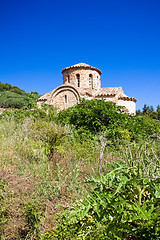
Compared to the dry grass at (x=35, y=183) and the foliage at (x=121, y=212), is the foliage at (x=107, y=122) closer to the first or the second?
the dry grass at (x=35, y=183)

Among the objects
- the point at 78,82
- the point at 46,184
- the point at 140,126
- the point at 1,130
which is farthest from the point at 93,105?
the point at 78,82

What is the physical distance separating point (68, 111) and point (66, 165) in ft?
15.9

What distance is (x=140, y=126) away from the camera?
25.7 ft

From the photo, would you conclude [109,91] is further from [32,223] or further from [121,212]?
[121,212]

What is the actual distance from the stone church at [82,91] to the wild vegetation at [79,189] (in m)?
9.50

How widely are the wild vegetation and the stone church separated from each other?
950 centimetres

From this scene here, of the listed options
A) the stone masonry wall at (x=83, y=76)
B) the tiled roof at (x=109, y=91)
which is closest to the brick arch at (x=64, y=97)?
the tiled roof at (x=109, y=91)

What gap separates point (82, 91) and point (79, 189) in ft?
45.1

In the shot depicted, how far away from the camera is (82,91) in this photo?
16.5m

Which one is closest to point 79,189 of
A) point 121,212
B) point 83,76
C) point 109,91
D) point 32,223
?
point 32,223

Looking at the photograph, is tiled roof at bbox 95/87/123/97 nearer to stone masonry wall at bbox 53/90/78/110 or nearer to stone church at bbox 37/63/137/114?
stone church at bbox 37/63/137/114

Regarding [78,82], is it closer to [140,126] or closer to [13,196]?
[140,126]

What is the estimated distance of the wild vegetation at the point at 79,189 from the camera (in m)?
1.89

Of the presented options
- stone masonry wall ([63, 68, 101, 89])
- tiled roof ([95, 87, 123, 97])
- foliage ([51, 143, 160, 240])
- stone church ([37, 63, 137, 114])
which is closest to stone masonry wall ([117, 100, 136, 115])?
stone church ([37, 63, 137, 114])
